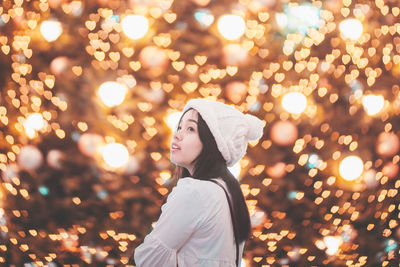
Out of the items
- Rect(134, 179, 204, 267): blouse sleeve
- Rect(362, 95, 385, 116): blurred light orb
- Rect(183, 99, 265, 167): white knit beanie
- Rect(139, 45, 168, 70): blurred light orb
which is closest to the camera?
Rect(134, 179, 204, 267): blouse sleeve

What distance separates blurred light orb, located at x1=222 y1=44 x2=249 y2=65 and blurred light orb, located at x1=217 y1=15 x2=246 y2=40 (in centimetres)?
2

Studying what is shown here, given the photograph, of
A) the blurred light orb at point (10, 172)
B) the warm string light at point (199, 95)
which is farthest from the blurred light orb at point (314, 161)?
the blurred light orb at point (10, 172)

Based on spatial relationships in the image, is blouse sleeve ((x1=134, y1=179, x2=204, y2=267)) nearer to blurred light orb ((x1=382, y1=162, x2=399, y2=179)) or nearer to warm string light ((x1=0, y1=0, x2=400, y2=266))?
warm string light ((x1=0, y1=0, x2=400, y2=266))

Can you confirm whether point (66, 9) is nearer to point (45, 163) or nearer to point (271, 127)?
point (45, 163)

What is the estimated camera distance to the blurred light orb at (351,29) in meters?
1.07

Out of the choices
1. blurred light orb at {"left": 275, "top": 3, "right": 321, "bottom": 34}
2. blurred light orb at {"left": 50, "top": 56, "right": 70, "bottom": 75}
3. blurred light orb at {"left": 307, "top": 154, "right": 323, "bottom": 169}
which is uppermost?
blurred light orb at {"left": 275, "top": 3, "right": 321, "bottom": 34}

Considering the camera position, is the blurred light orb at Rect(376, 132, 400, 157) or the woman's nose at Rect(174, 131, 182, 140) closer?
the woman's nose at Rect(174, 131, 182, 140)

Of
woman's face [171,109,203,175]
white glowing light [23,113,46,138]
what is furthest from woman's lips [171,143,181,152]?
white glowing light [23,113,46,138]

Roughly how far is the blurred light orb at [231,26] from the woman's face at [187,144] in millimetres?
227

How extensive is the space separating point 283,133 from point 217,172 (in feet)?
0.90

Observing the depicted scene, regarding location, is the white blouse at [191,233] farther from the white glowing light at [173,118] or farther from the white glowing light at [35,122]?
the white glowing light at [35,122]

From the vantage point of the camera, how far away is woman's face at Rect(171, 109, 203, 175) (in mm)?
836

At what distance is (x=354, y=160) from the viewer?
1.11 metres

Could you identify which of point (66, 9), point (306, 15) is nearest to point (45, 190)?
point (66, 9)
